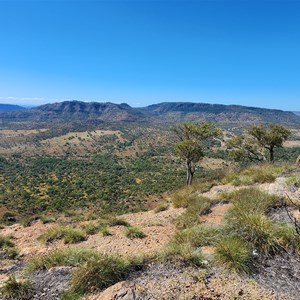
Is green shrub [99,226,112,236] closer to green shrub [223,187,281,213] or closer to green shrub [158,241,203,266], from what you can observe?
green shrub [158,241,203,266]

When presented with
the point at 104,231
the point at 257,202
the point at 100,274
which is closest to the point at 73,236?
the point at 104,231

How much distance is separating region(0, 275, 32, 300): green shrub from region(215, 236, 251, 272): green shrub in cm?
319

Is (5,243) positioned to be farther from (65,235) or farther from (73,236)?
(73,236)

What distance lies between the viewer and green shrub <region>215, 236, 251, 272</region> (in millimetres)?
4590

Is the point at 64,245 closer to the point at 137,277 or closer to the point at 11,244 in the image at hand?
the point at 11,244

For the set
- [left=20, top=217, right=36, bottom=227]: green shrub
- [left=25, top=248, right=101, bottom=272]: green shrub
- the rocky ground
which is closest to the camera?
the rocky ground

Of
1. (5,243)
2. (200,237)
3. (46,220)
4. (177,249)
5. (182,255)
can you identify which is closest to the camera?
(182,255)

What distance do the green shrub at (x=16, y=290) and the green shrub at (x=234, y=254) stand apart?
319 cm

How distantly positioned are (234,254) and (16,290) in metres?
3.60

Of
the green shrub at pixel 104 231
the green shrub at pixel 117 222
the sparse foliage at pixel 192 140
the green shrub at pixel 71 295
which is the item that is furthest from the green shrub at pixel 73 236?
the sparse foliage at pixel 192 140

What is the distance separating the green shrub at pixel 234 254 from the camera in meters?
4.59

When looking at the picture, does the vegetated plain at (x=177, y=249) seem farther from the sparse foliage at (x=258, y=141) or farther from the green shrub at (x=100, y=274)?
the sparse foliage at (x=258, y=141)

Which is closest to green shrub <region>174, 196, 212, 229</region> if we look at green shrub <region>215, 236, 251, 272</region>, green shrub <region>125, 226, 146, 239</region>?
green shrub <region>125, 226, 146, 239</region>

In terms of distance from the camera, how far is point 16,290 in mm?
4504
